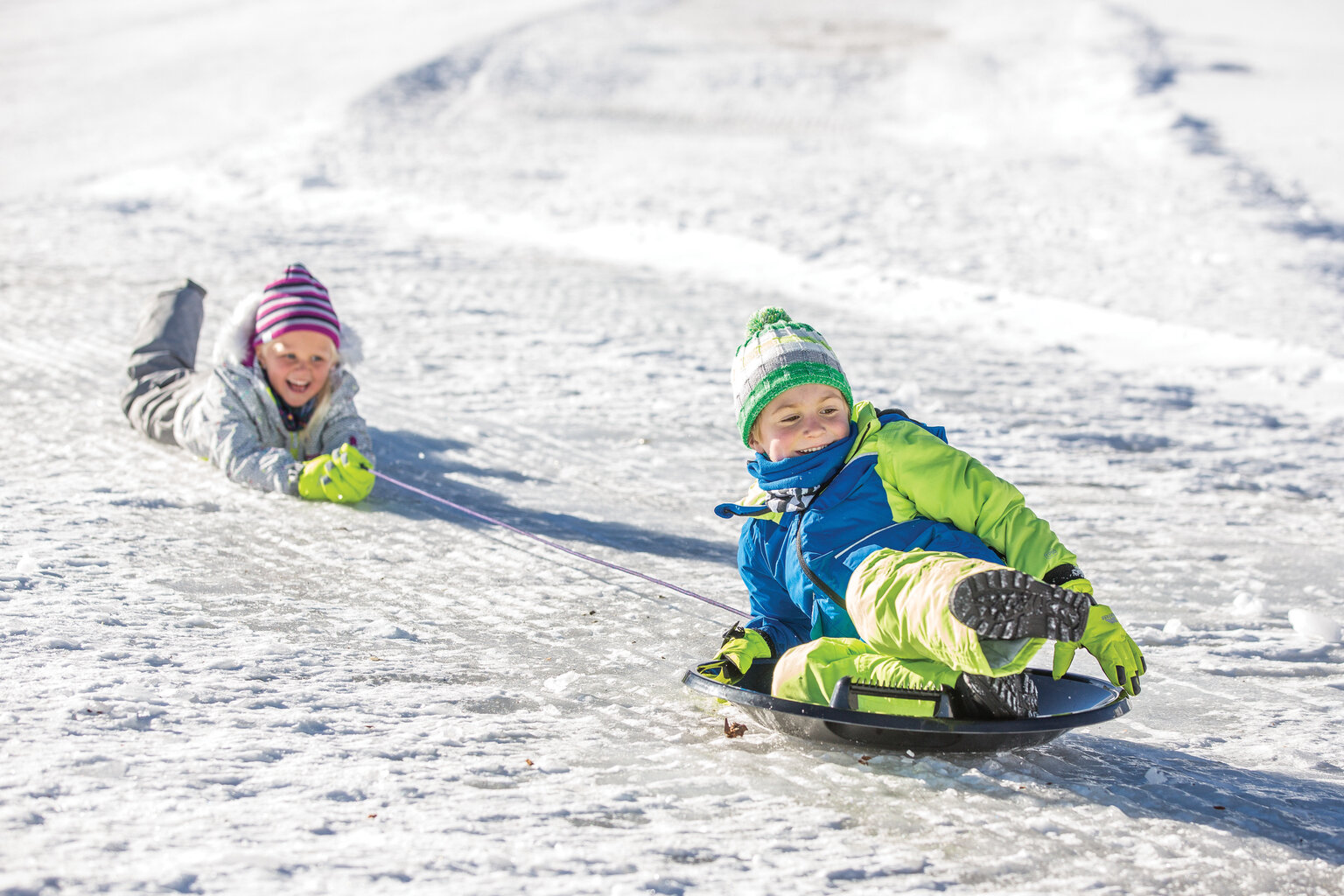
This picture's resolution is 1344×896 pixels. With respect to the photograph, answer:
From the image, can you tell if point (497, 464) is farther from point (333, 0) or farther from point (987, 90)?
point (333, 0)

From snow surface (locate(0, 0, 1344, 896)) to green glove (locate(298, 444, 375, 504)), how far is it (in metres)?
0.07

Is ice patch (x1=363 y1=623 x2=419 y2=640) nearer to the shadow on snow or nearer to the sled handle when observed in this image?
the shadow on snow

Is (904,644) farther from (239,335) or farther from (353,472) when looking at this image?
(239,335)

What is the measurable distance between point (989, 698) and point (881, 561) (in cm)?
31

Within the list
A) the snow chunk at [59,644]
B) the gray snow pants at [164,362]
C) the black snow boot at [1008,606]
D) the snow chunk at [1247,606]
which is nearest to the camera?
the black snow boot at [1008,606]

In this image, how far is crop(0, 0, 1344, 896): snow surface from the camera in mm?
1979

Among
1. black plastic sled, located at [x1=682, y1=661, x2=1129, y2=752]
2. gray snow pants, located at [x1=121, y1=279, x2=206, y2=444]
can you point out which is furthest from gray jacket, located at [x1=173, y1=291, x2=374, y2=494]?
black plastic sled, located at [x1=682, y1=661, x2=1129, y2=752]

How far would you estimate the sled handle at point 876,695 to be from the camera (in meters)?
2.16

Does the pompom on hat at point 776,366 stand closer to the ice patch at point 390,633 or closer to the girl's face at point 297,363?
the ice patch at point 390,633

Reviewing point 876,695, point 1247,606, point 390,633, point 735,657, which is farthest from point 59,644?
point 1247,606

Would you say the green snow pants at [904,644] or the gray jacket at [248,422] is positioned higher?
the gray jacket at [248,422]

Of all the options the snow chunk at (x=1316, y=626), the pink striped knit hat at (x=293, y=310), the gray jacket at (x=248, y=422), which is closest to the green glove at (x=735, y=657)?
the snow chunk at (x=1316, y=626)

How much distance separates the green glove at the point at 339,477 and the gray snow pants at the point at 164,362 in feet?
2.78

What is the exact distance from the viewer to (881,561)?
2.29 meters
